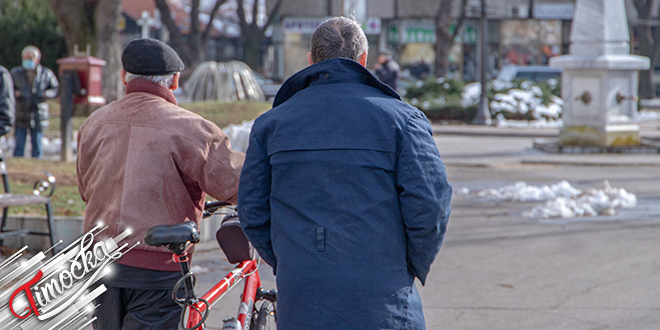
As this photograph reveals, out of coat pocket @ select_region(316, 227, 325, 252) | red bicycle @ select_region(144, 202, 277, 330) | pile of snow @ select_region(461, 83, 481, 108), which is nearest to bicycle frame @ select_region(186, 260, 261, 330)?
red bicycle @ select_region(144, 202, 277, 330)

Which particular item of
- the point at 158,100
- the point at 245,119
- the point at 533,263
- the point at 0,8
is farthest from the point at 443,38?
the point at 158,100

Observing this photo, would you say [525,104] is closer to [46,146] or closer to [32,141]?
[46,146]

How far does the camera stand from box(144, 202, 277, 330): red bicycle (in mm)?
2576

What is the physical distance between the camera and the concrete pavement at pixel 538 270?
5.08 metres

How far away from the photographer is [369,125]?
2.38 meters

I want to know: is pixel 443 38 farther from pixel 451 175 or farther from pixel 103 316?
pixel 103 316

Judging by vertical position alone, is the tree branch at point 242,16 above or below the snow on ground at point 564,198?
above

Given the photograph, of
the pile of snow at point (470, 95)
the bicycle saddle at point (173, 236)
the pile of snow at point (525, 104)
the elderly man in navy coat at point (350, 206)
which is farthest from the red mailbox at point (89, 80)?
the pile of snow at point (525, 104)

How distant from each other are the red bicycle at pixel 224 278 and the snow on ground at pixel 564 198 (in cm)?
593

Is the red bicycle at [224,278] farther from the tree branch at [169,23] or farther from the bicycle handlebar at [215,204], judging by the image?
the tree branch at [169,23]

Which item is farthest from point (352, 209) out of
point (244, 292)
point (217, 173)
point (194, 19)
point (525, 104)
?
point (194, 19)

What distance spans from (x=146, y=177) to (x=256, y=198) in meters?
0.57

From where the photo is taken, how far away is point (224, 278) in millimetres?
2996

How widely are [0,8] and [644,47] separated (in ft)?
89.6
